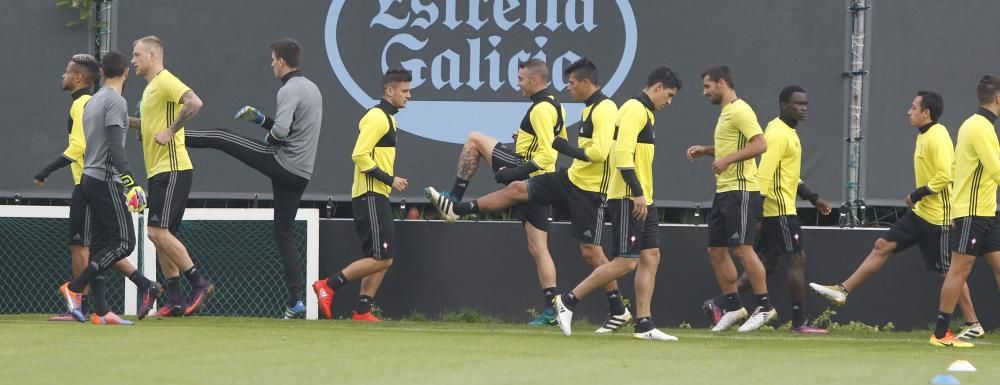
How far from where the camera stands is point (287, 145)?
11.8 meters

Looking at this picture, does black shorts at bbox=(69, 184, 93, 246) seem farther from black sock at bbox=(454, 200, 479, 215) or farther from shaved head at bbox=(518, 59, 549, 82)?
shaved head at bbox=(518, 59, 549, 82)

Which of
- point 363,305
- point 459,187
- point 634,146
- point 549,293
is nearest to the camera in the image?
point 634,146

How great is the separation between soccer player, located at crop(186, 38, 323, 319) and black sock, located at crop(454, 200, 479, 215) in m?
1.47

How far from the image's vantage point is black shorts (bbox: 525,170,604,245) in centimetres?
1101

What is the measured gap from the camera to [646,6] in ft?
42.7

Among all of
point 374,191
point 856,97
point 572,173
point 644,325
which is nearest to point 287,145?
point 374,191

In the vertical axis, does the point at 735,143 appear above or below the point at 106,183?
above

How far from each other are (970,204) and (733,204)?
1.88 meters

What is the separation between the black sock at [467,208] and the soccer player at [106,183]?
2.30m

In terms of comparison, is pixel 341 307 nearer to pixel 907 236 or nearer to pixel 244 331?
pixel 244 331

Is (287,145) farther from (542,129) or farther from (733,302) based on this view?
(733,302)

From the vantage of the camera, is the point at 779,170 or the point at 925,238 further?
the point at 779,170

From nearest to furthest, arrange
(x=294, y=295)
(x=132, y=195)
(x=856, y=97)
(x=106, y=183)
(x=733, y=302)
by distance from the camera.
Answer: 1. (x=132, y=195)
2. (x=106, y=183)
3. (x=733, y=302)
4. (x=294, y=295)
5. (x=856, y=97)

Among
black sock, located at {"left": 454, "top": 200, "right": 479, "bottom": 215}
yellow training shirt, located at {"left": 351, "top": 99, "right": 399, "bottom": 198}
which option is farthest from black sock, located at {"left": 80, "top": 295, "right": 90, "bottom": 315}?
black sock, located at {"left": 454, "top": 200, "right": 479, "bottom": 215}
